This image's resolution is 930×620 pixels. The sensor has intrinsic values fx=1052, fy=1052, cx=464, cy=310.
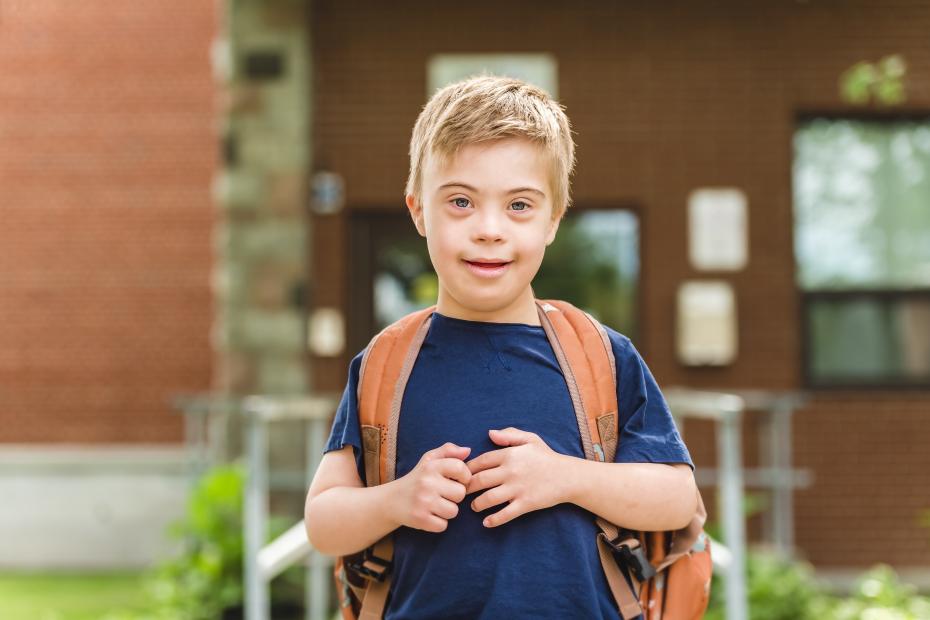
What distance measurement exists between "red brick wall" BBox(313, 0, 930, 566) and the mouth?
5.12m

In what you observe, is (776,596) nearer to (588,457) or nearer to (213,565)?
(213,565)

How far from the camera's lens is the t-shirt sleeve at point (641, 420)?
1288 millimetres

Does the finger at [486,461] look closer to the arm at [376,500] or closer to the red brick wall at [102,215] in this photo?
the arm at [376,500]

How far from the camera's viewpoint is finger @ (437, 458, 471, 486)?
3.91 ft

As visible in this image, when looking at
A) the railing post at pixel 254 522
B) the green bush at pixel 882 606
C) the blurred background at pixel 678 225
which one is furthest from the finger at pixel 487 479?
the blurred background at pixel 678 225

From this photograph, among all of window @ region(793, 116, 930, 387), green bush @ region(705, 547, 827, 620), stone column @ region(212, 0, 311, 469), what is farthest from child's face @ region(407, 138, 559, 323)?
window @ region(793, 116, 930, 387)

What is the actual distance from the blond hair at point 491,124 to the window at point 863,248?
5507mm

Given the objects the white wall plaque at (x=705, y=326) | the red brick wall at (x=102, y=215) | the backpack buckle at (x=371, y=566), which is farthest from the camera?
the red brick wall at (x=102, y=215)

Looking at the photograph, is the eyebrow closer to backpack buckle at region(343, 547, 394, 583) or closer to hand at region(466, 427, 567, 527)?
hand at region(466, 427, 567, 527)

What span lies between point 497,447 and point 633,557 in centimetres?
21

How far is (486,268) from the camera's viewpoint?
1259 millimetres

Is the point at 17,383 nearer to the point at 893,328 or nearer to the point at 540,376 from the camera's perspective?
the point at 893,328

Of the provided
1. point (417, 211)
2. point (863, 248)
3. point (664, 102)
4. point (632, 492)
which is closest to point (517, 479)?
point (632, 492)

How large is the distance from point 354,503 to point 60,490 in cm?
715
